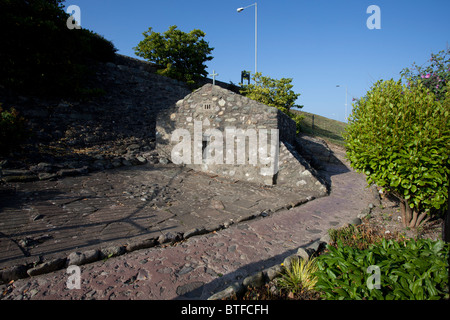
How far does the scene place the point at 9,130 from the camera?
227 inches

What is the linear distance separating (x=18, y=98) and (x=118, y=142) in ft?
13.1

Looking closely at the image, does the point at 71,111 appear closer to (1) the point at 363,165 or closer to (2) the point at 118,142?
(2) the point at 118,142

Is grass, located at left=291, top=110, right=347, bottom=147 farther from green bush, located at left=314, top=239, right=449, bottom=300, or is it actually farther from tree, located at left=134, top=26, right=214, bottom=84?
green bush, located at left=314, top=239, right=449, bottom=300

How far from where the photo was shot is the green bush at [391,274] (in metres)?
1.75

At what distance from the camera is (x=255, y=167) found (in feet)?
24.7

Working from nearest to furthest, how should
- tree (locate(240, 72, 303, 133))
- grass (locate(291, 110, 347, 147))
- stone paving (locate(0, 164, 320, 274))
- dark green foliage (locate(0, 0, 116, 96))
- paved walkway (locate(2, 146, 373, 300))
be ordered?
paved walkway (locate(2, 146, 373, 300)), stone paving (locate(0, 164, 320, 274)), dark green foliage (locate(0, 0, 116, 96)), tree (locate(240, 72, 303, 133)), grass (locate(291, 110, 347, 147))

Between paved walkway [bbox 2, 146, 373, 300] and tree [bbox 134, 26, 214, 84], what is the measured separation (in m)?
16.0

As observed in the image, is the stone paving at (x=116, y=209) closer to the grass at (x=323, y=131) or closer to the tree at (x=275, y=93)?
the tree at (x=275, y=93)

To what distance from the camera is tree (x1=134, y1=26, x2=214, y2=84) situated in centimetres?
1853

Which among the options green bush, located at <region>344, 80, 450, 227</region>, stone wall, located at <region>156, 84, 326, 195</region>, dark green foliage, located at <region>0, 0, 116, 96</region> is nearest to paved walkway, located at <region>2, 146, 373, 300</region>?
green bush, located at <region>344, 80, 450, 227</region>

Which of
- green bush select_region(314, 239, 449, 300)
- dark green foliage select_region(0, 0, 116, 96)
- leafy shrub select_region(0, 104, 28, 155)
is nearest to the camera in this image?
green bush select_region(314, 239, 449, 300)

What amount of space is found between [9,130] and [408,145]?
9.02m

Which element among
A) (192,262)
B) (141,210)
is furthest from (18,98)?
(192,262)

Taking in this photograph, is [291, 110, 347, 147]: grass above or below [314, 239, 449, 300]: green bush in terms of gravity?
above
